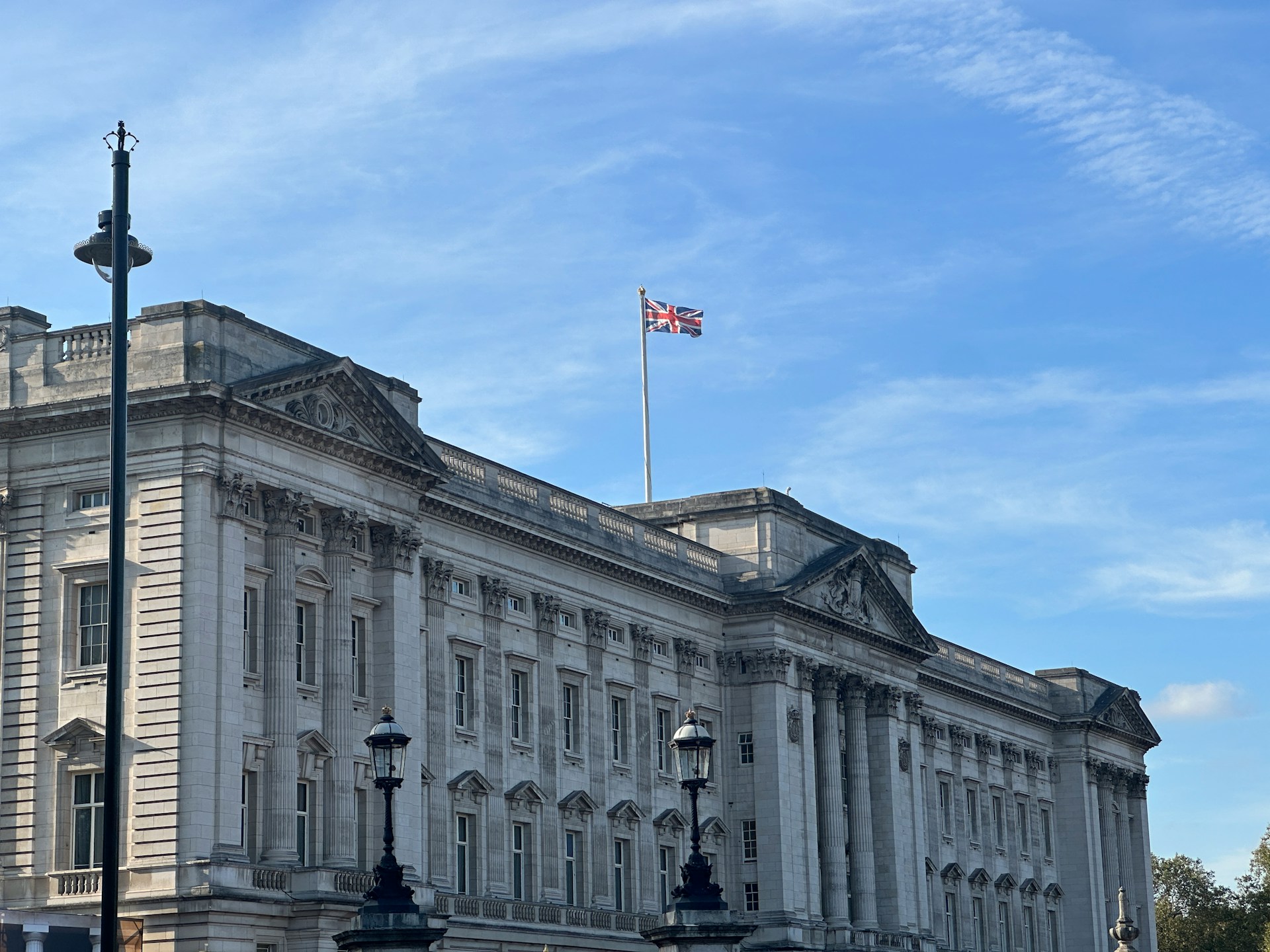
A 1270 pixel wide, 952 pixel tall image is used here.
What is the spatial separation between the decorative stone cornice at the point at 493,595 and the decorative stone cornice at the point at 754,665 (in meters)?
16.2

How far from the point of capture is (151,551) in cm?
5572

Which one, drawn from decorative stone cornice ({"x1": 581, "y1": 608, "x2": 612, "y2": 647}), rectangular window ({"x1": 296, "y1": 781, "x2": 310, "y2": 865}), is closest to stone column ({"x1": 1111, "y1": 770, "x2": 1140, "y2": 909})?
decorative stone cornice ({"x1": 581, "y1": 608, "x2": 612, "y2": 647})

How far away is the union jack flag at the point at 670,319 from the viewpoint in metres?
91.9

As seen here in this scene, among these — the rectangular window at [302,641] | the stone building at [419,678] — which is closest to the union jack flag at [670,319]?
the stone building at [419,678]

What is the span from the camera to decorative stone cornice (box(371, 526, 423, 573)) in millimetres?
63250

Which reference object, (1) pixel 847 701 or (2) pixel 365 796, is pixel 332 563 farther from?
(1) pixel 847 701

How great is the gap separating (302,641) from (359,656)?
2755mm

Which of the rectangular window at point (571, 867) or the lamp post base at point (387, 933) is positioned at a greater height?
the rectangular window at point (571, 867)

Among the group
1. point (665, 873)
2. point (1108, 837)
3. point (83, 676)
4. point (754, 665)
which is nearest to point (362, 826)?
point (83, 676)

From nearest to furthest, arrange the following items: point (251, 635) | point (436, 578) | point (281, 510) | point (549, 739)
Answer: point (251, 635) < point (281, 510) < point (436, 578) < point (549, 739)

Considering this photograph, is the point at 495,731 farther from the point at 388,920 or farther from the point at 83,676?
the point at 388,920

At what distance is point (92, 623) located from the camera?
56.4 m

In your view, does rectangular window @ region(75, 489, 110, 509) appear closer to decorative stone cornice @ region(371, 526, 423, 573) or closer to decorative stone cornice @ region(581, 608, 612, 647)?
decorative stone cornice @ region(371, 526, 423, 573)

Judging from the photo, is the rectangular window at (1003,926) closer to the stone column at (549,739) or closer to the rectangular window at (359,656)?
the stone column at (549,739)
